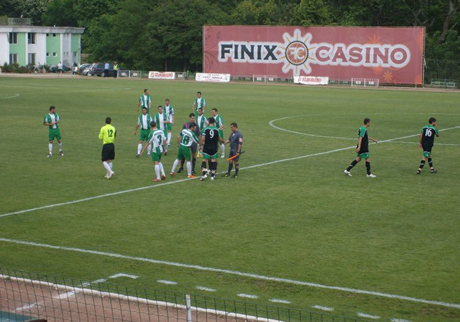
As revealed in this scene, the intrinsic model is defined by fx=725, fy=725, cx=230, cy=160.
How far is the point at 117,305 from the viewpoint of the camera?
11906mm

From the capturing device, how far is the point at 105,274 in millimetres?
13961

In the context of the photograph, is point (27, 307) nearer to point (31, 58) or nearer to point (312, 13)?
point (312, 13)

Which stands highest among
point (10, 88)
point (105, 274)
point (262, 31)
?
point (262, 31)

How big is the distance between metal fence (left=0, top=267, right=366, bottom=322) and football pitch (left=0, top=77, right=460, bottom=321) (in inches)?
17.1

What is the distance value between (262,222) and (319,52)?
59.2 m

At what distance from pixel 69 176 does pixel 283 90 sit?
4369cm

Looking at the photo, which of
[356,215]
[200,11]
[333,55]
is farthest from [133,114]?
[200,11]

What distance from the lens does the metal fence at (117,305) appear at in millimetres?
11398

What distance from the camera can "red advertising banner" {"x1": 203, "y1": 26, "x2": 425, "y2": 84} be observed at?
2820 inches

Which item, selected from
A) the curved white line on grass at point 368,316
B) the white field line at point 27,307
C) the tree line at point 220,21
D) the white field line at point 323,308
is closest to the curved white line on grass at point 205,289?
the white field line at point 323,308

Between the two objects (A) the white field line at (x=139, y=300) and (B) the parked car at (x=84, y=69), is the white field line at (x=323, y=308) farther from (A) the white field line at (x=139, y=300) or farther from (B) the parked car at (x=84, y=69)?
(B) the parked car at (x=84, y=69)

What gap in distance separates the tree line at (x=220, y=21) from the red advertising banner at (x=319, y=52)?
184 inches

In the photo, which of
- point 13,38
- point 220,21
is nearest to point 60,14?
point 13,38

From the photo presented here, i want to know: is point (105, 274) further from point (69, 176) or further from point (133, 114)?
point (133, 114)
